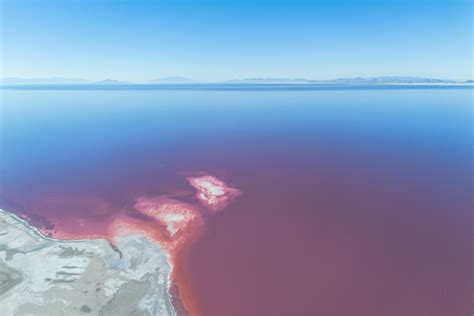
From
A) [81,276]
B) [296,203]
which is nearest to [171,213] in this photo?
[81,276]

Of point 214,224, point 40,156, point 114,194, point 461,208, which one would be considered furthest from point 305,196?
point 40,156

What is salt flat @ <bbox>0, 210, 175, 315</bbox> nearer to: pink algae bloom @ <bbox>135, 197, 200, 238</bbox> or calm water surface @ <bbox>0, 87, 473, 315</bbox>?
calm water surface @ <bbox>0, 87, 473, 315</bbox>

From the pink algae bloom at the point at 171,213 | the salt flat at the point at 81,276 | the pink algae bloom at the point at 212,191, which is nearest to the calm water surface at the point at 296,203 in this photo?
the pink algae bloom at the point at 212,191

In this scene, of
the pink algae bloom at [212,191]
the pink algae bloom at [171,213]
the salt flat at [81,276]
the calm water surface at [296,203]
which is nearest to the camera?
the salt flat at [81,276]

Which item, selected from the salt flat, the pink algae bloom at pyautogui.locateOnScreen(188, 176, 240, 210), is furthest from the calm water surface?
the salt flat

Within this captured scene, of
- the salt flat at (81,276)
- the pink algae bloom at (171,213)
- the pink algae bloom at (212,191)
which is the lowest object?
the salt flat at (81,276)

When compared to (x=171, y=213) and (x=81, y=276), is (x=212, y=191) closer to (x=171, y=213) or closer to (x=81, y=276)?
(x=171, y=213)

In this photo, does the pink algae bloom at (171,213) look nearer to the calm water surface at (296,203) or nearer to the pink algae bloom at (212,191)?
the calm water surface at (296,203)

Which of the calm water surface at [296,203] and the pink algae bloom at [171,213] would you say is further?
the pink algae bloom at [171,213]
